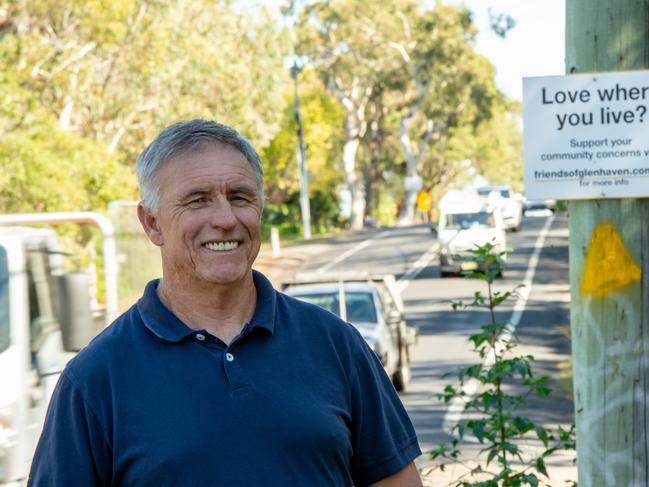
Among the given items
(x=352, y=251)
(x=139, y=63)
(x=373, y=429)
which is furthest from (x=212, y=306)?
(x=352, y=251)

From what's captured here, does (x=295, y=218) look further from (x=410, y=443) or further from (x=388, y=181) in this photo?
(x=410, y=443)

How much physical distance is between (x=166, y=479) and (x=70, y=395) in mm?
274

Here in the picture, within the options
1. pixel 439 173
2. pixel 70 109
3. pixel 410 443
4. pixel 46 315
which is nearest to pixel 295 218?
pixel 439 173

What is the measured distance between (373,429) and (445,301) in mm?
4365

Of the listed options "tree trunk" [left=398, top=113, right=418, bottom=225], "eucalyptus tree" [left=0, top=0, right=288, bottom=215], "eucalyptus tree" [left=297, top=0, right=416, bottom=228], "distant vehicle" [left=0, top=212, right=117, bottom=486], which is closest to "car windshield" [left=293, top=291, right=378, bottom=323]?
"distant vehicle" [left=0, top=212, right=117, bottom=486]

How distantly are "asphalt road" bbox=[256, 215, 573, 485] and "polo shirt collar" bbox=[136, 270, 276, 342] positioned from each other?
3.82 metres

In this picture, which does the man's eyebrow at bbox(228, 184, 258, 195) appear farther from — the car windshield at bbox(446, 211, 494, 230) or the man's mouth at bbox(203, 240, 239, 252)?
the car windshield at bbox(446, 211, 494, 230)

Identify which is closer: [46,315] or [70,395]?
[70,395]

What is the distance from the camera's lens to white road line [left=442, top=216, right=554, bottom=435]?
7.95 m

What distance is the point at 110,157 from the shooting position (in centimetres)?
3425

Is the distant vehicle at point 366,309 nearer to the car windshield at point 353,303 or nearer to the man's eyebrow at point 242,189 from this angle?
the car windshield at point 353,303

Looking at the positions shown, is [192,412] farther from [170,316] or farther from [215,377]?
[170,316]

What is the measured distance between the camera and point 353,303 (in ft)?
55.1

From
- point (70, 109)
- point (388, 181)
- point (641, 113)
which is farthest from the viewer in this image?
point (388, 181)
